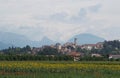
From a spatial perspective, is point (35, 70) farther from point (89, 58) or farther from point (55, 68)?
point (89, 58)

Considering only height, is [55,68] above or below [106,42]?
below

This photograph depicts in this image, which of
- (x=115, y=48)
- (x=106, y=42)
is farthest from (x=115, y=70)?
(x=106, y=42)

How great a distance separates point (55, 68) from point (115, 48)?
378ft

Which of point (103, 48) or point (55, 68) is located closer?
point (55, 68)

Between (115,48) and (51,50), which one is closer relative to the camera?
(51,50)

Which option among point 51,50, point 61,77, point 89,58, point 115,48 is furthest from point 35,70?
point 115,48

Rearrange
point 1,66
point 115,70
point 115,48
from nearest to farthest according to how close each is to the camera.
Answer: point 115,70, point 1,66, point 115,48

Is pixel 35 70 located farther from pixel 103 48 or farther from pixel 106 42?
pixel 106 42

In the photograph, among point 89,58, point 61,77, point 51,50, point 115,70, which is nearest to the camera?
point 61,77

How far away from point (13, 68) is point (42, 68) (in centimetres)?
302

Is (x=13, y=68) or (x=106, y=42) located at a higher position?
(x=106, y=42)

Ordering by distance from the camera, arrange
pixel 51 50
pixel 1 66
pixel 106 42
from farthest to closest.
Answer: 1. pixel 106 42
2. pixel 51 50
3. pixel 1 66

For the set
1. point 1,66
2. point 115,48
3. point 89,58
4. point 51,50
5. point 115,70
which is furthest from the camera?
point 115,48

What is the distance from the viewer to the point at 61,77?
27.1 m
